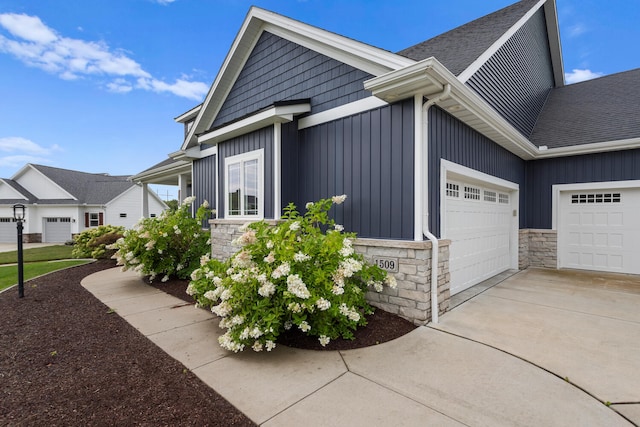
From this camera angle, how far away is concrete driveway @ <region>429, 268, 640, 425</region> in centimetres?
272

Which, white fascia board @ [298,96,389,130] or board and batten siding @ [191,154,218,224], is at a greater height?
white fascia board @ [298,96,389,130]

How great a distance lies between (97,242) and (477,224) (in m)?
12.6

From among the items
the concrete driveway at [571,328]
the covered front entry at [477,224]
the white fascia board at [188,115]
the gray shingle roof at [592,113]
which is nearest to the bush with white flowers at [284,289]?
the concrete driveway at [571,328]

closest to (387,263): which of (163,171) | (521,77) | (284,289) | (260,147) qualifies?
(284,289)

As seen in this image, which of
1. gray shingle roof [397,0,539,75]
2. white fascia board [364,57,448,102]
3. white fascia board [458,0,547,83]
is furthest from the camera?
gray shingle roof [397,0,539,75]

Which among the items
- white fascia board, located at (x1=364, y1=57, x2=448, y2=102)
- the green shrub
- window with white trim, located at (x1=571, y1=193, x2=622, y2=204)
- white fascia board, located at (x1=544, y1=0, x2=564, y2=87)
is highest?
white fascia board, located at (x1=544, y1=0, x2=564, y2=87)

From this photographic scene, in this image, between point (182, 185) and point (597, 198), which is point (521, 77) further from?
point (182, 185)

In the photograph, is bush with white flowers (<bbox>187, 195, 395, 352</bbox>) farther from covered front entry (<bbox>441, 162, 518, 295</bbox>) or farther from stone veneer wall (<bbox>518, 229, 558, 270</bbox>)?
stone veneer wall (<bbox>518, 229, 558, 270</bbox>)

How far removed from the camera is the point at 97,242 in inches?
435

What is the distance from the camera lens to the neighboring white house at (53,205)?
21.4 m

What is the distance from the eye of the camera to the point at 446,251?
15.0ft

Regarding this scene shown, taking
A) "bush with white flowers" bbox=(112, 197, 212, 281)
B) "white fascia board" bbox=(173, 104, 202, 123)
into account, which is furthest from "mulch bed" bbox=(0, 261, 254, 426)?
"white fascia board" bbox=(173, 104, 202, 123)

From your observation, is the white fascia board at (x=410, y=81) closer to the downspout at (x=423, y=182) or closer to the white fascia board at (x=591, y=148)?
the downspout at (x=423, y=182)

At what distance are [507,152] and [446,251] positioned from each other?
4310 mm
